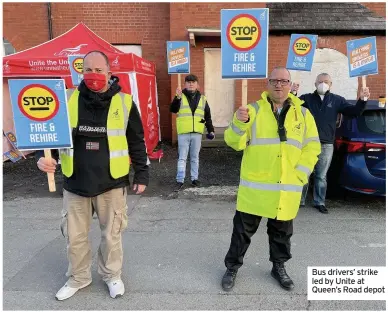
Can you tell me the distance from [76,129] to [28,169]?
6.21m

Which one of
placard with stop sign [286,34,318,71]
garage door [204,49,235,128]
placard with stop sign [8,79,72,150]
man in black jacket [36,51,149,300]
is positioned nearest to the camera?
placard with stop sign [8,79,72,150]

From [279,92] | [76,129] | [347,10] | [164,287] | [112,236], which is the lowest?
[164,287]

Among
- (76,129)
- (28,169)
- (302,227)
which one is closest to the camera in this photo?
(76,129)

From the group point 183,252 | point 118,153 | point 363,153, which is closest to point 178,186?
point 183,252

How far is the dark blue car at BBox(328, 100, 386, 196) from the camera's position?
16.8ft

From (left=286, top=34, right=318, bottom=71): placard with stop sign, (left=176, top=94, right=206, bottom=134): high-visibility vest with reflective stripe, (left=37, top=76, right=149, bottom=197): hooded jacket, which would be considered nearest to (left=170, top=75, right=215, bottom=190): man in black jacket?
(left=176, top=94, right=206, bottom=134): high-visibility vest with reflective stripe

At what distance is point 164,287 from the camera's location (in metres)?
3.36

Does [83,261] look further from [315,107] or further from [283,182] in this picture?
[315,107]

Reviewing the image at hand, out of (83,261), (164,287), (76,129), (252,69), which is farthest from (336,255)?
(76,129)

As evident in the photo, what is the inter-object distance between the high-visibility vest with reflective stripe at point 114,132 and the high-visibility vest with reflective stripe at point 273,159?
0.88m

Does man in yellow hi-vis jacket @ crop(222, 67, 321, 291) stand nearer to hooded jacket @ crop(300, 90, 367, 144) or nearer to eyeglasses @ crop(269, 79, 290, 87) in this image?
eyeglasses @ crop(269, 79, 290, 87)

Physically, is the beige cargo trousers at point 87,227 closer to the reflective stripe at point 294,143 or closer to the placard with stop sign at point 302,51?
the reflective stripe at point 294,143

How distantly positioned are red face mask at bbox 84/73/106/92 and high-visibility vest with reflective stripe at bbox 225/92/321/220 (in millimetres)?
1106

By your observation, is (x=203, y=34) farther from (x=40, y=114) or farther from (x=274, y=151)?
(x=40, y=114)
